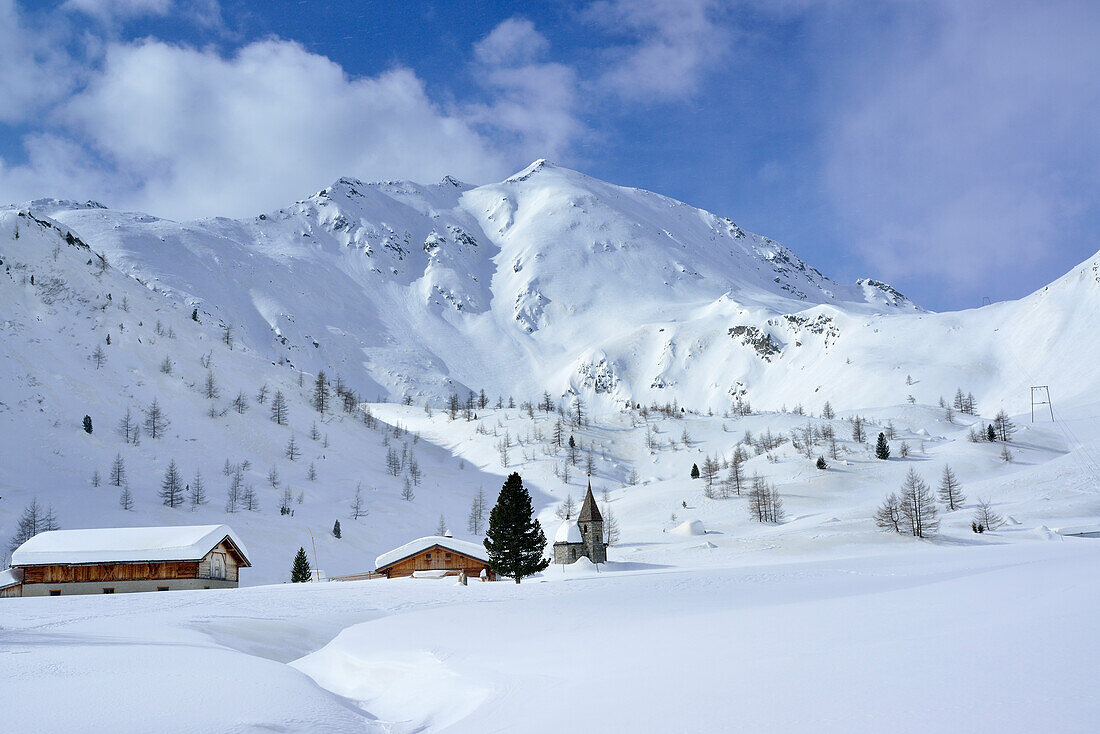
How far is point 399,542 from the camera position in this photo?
100000 millimetres

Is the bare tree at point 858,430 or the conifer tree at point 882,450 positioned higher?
the bare tree at point 858,430

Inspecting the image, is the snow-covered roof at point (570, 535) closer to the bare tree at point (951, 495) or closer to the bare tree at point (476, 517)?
the bare tree at point (476, 517)

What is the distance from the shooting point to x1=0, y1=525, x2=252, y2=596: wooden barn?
176 ft

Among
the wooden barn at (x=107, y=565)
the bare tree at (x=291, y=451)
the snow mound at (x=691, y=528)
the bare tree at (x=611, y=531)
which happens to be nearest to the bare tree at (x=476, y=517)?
the bare tree at (x=611, y=531)

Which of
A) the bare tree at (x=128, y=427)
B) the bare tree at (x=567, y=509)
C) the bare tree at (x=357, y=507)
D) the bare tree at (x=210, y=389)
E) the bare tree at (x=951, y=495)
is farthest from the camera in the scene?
the bare tree at (x=210, y=389)

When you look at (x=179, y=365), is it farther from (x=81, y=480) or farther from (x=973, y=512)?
(x=973, y=512)

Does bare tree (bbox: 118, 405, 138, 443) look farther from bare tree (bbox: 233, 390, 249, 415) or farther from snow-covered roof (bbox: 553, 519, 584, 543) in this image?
snow-covered roof (bbox: 553, 519, 584, 543)

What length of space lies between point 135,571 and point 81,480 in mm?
46377

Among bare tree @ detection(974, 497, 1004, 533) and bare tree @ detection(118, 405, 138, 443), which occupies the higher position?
bare tree @ detection(118, 405, 138, 443)

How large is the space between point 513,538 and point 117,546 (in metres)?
30.2

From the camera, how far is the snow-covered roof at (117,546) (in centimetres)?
5384

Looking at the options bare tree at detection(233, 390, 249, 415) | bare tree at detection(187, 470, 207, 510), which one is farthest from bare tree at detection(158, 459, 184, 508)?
bare tree at detection(233, 390, 249, 415)

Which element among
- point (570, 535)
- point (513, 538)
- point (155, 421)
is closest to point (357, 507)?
point (155, 421)

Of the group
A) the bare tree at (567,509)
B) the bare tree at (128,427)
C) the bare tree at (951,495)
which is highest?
the bare tree at (128,427)
